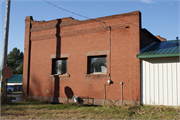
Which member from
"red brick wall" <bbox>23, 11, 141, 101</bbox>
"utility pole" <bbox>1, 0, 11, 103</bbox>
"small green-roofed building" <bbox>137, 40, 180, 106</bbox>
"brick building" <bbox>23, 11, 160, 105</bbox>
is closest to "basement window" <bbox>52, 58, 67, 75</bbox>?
"brick building" <bbox>23, 11, 160, 105</bbox>

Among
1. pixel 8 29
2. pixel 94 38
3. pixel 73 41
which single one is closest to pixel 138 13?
pixel 94 38

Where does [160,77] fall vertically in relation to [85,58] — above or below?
below

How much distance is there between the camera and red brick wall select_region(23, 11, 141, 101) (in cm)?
1351

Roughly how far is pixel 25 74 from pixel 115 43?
9234 mm

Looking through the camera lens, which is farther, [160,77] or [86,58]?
[86,58]

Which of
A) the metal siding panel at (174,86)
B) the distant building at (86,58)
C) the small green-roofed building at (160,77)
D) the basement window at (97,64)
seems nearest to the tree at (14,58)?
the distant building at (86,58)

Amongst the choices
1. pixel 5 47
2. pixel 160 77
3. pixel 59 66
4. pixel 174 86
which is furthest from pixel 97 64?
pixel 5 47

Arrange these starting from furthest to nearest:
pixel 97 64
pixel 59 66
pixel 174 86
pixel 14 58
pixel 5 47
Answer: pixel 14 58
pixel 59 66
pixel 97 64
pixel 5 47
pixel 174 86

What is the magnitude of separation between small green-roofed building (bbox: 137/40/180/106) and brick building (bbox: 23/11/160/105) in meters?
0.46

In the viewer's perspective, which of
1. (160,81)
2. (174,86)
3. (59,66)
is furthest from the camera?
(59,66)

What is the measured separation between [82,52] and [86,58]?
638 millimetres

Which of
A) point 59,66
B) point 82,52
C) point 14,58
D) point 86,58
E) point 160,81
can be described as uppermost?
point 14,58

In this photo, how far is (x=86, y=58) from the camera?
15.2 m

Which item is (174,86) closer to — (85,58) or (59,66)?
(85,58)
